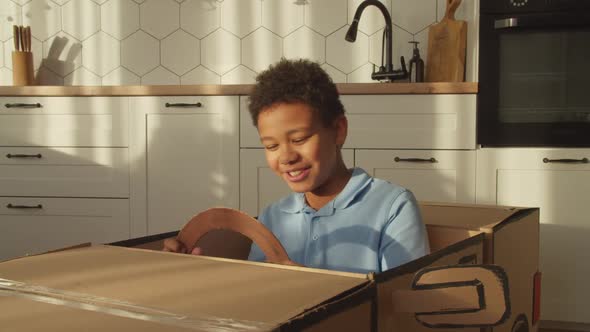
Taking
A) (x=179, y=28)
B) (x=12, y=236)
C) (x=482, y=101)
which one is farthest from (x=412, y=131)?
(x=12, y=236)

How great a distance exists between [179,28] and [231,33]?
0.26 meters

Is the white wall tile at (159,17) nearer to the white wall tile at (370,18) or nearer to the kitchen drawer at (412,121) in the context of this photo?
the white wall tile at (370,18)

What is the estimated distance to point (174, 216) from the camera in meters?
2.65

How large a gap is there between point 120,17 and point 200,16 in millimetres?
393

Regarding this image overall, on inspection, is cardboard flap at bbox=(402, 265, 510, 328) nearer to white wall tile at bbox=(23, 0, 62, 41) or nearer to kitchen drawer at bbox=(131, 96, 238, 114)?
kitchen drawer at bbox=(131, 96, 238, 114)

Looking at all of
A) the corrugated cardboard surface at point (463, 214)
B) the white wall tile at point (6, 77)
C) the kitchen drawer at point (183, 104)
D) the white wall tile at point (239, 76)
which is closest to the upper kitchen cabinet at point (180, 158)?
the kitchen drawer at point (183, 104)

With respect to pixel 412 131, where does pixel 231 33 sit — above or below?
A: above

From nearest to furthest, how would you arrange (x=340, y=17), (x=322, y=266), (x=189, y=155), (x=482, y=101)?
(x=322, y=266), (x=482, y=101), (x=189, y=155), (x=340, y=17)

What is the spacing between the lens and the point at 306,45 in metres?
3.07

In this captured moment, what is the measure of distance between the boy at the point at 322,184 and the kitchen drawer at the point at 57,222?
1.66 meters

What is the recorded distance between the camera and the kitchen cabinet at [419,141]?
2.38 metres

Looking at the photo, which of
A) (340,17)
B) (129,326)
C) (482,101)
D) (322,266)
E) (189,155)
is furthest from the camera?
(340,17)

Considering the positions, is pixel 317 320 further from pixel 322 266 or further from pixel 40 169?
pixel 40 169

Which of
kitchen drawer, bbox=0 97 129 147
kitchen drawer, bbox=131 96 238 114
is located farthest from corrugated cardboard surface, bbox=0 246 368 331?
kitchen drawer, bbox=0 97 129 147
